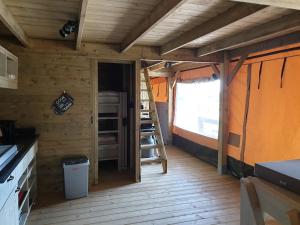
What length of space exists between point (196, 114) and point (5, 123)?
401 centimetres

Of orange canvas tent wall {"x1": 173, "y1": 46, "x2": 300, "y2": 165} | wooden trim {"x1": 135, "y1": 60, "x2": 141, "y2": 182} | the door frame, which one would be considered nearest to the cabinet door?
the door frame

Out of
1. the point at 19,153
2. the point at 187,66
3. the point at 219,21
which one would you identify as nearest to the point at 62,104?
the point at 19,153

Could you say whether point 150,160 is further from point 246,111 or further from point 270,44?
point 270,44

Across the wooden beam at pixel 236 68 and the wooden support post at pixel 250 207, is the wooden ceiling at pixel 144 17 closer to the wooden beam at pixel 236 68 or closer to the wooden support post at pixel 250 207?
the wooden beam at pixel 236 68

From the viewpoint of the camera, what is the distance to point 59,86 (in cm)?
362

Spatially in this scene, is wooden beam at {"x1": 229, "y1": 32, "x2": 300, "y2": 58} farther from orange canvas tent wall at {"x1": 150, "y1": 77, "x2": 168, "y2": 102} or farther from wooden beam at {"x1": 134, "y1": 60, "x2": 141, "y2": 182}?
orange canvas tent wall at {"x1": 150, "y1": 77, "x2": 168, "y2": 102}

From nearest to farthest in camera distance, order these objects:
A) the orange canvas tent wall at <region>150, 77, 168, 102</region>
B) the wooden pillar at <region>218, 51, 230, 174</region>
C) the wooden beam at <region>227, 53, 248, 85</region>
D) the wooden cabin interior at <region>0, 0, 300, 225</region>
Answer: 1. the wooden cabin interior at <region>0, 0, 300, 225</region>
2. the wooden beam at <region>227, 53, 248, 85</region>
3. the wooden pillar at <region>218, 51, 230, 174</region>
4. the orange canvas tent wall at <region>150, 77, 168, 102</region>

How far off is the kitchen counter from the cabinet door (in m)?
0.23

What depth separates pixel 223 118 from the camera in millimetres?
4430

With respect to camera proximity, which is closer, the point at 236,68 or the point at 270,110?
the point at 270,110

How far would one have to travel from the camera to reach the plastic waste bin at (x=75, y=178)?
3.40 meters

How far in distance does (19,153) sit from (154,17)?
189 cm

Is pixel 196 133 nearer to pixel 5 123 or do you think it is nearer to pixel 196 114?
pixel 196 114

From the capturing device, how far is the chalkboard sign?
3612 mm
